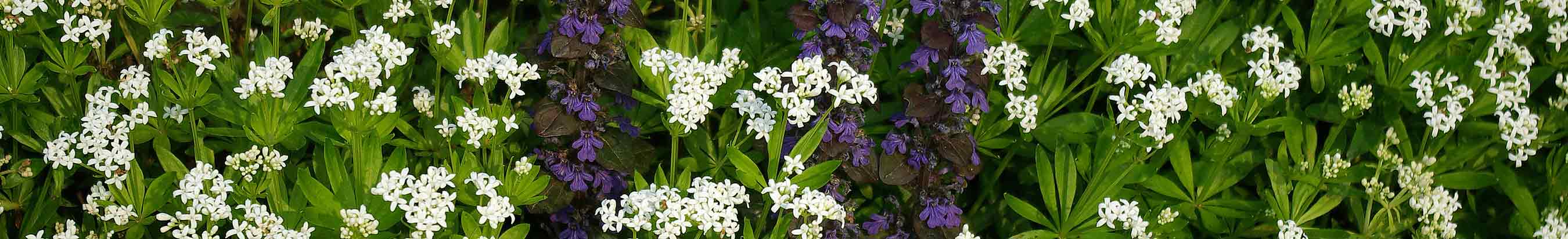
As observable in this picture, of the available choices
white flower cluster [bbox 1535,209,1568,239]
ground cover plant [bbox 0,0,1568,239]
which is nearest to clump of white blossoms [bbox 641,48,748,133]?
ground cover plant [bbox 0,0,1568,239]

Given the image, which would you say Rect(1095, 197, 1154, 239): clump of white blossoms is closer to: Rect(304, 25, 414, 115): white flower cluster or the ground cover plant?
the ground cover plant

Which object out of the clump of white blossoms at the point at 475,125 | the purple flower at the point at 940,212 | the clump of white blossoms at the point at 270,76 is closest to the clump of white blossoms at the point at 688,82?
the clump of white blossoms at the point at 475,125

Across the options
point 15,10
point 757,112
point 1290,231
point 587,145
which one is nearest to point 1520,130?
point 1290,231

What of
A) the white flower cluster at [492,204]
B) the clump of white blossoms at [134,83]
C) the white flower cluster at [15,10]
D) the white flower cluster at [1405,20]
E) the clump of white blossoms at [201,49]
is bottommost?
Result: the white flower cluster at [1405,20]

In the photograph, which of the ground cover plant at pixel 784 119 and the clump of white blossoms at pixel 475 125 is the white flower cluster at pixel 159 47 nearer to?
the ground cover plant at pixel 784 119

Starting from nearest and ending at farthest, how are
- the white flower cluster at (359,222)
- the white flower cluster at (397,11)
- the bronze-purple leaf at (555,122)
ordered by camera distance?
the white flower cluster at (359,222)
the bronze-purple leaf at (555,122)
the white flower cluster at (397,11)

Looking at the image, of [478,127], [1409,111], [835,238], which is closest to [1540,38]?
[1409,111]

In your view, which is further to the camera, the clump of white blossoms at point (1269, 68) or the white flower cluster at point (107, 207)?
the clump of white blossoms at point (1269, 68)

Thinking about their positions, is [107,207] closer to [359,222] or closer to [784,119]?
[359,222]
